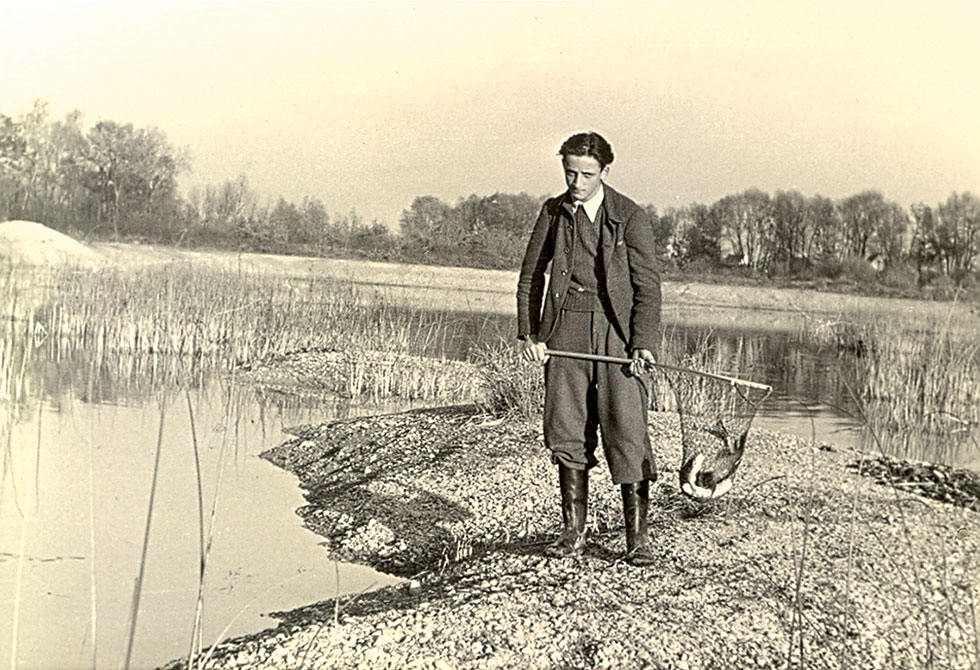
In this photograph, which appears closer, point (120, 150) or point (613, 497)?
point (613, 497)

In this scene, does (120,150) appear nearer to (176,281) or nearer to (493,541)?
(176,281)

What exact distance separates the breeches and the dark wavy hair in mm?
661

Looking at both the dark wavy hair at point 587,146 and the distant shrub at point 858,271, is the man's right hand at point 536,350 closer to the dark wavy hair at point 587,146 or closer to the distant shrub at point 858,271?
the dark wavy hair at point 587,146

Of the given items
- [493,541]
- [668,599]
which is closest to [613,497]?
[493,541]

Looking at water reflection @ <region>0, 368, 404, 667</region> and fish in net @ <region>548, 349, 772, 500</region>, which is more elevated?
fish in net @ <region>548, 349, 772, 500</region>

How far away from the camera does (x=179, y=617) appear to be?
13.0 ft

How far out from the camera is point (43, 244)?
1434cm

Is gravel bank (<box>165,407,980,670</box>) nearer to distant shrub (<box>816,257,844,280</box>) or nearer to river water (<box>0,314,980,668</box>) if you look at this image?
river water (<box>0,314,980,668</box>)

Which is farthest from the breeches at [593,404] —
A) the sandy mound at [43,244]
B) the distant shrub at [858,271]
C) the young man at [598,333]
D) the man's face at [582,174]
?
the distant shrub at [858,271]

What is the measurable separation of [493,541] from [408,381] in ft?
16.3

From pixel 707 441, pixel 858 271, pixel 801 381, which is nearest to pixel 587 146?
pixel 707 441

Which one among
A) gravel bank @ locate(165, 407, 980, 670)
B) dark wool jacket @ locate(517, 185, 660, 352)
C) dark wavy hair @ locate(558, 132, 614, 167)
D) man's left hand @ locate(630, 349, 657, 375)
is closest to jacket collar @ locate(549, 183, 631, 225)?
dark wool jacket @ locate(517, 185, 660, 352)

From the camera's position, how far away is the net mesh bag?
4781 mm

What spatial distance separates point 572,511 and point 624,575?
41 cm
